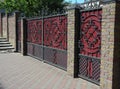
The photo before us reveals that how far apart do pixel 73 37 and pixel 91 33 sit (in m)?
0.95

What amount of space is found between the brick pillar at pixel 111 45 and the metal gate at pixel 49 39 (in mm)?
2862

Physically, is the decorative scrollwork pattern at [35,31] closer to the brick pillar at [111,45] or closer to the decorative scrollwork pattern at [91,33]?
the decorative scrollwork pattern at [91,33]

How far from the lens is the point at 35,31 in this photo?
12578mm

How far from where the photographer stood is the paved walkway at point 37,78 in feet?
23.2

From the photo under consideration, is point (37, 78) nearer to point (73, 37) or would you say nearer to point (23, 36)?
point (73, 37)

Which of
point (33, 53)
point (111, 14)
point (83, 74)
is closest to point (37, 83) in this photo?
point (83, 74)

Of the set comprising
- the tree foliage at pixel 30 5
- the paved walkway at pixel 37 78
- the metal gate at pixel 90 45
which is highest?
the tree foliage at pixel 30 5

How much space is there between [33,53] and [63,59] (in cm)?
404

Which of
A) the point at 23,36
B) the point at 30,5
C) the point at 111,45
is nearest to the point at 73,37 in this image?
the point at 111,45

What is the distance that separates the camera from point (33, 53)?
42.5 feet

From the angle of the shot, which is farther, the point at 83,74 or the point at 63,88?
the point at 83,74

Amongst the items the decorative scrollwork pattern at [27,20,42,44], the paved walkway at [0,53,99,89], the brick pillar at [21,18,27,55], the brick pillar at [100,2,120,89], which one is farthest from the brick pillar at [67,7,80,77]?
the brick pillar at [21,18,27,55]

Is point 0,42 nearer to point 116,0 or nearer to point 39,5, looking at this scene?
point 39,5

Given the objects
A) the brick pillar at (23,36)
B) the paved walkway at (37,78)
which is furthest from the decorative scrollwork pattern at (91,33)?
the brick pillar at (23,36)
